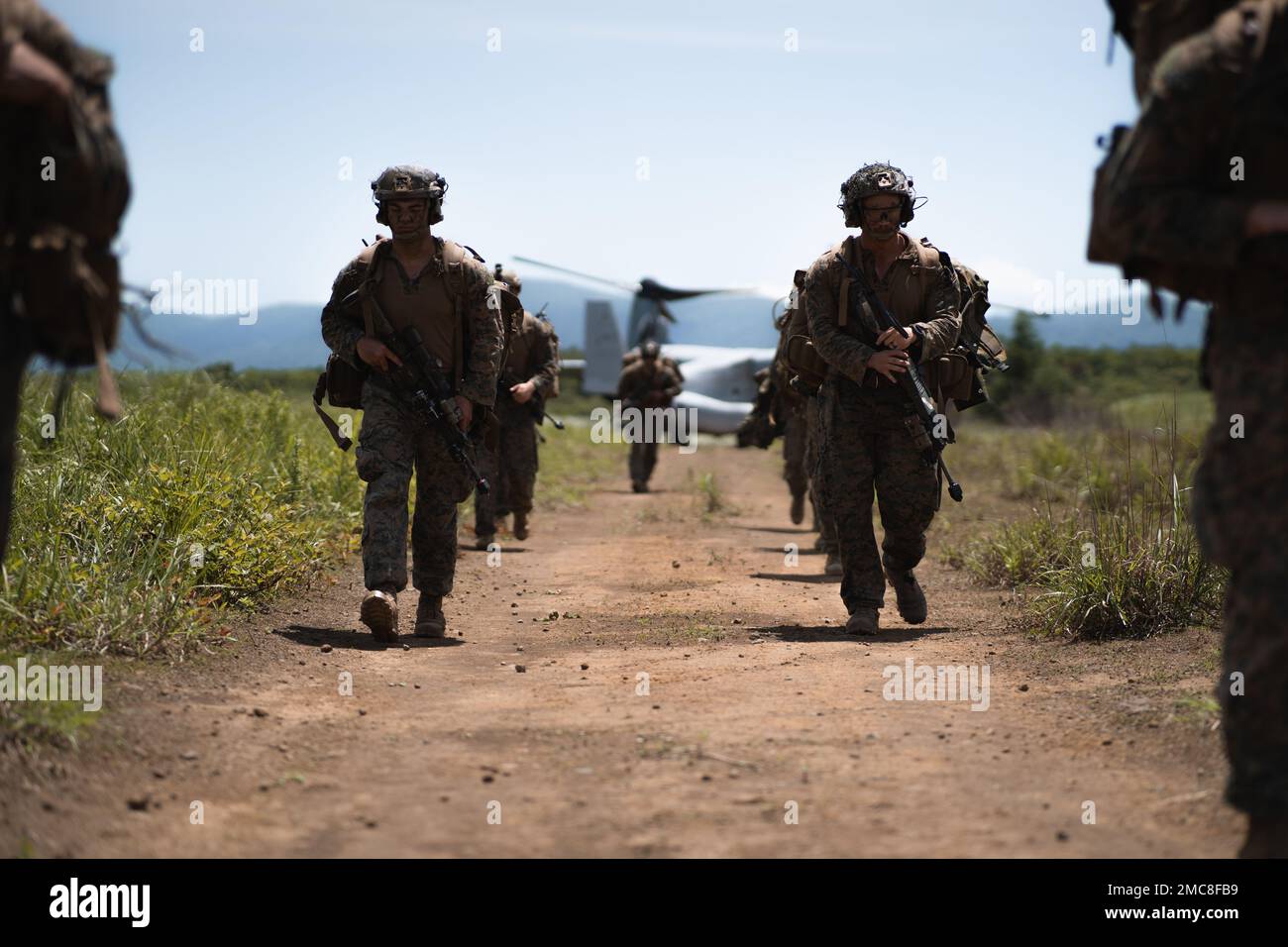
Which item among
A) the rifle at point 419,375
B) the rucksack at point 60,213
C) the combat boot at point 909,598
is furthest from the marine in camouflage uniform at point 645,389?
the rucksack at point 60,213

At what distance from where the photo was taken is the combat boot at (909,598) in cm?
856

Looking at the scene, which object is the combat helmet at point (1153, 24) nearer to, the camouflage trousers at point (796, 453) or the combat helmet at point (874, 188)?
the combat helmet at point (874, 188)

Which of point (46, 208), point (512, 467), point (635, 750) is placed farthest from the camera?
point (512, 467)

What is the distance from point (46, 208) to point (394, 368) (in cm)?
372

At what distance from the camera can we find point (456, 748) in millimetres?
5359

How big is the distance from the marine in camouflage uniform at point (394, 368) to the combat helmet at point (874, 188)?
1837 mm

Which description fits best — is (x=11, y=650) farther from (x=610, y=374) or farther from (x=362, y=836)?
(x=610, y=374)

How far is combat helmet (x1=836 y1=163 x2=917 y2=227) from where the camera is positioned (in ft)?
26.0

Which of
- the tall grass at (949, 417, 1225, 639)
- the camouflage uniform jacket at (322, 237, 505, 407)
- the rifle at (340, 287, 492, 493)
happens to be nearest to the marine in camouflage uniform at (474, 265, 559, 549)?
the camouflage uniform jacket at (322, 237, 505, 407)

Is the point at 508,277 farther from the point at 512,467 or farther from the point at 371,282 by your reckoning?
the point at 371,282

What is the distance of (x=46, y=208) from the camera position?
13.6 feet

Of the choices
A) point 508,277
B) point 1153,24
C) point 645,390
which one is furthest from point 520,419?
point 1153,24

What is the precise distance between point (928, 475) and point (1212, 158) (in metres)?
4.20
